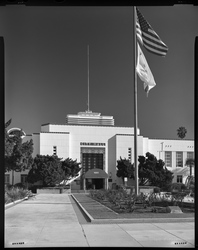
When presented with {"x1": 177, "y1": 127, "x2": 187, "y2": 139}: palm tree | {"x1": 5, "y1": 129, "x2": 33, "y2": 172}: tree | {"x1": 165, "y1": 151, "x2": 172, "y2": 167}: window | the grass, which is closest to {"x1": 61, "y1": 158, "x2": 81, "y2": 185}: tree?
{"x1": 5, "y1": 129, "x2": 33, "y2": 172}: tree

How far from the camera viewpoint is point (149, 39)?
24.4ft

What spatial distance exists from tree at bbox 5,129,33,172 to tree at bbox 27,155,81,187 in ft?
0.74

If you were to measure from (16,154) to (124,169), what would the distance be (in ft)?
8.50

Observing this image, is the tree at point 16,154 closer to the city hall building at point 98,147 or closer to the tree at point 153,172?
the city hall building at point 98,147

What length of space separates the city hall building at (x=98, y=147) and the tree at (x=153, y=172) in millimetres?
116

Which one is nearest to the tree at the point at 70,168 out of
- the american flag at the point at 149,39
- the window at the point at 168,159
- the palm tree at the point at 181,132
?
the window at the point at 168,159

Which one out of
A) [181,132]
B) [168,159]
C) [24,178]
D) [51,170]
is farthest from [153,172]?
[181,132]

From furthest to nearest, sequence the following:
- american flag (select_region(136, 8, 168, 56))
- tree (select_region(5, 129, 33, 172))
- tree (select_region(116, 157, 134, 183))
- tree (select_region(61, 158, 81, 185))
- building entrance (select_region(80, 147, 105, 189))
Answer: building entrance (select_region(80, 147, 105, 189)) → tree (select_region(116, 157, 134, 183)) → tree (select_region(61, 158, 81, 185)) → tree (select_region(5, 129, 33, 172)) → american flag (select_region(136, 8, 168, 56))

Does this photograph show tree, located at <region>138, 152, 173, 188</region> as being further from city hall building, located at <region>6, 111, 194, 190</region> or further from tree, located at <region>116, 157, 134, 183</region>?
tree, located at <region>116, 157, 134, 183</region>

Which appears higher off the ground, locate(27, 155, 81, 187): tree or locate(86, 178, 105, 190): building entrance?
locate(27, 155, 81, 187): tree

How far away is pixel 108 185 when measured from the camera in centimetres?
959

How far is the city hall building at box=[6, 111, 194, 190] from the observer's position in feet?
20.1

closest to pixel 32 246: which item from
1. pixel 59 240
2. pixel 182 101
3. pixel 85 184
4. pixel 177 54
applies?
pixel 59 240

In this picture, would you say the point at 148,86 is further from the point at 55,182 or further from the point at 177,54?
the point at 55,182
